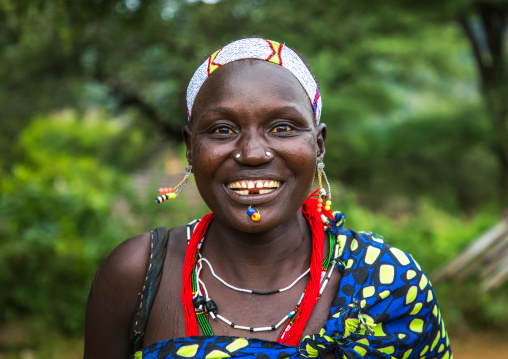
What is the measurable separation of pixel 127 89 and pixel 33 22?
2.38 metres

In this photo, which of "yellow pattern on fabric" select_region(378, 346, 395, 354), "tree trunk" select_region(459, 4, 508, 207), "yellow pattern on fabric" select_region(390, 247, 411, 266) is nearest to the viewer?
"yellow pattern on fabric" select_region(378, 346, 395, 354)

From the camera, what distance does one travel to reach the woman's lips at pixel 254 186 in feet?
5.42

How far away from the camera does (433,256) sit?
7.18 metres

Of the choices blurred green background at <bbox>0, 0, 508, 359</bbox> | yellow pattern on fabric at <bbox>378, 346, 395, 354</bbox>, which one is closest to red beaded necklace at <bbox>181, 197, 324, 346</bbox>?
yellow pattern on fabric at <bbox>378, 346, 395, 354</bbox>

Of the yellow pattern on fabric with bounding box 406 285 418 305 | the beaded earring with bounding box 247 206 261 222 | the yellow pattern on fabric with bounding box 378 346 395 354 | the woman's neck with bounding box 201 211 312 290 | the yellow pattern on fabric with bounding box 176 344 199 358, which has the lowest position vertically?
the yellow pattern on fabric with bounding box 378 346 395 354

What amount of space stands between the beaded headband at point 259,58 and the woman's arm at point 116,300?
1.73 ft

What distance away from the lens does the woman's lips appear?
65.0 inches

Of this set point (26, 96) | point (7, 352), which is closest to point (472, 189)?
point (26, 96)

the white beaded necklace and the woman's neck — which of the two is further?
the woman's neck

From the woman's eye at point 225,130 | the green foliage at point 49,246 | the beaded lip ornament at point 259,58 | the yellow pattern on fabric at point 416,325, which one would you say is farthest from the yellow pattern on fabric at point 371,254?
the green foliage at point 49,246

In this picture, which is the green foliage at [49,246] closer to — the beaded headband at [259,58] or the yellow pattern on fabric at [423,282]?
the beaded headband at [259,58]

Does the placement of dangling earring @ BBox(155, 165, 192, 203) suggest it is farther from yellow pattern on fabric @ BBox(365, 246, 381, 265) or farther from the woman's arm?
yellow pattern on fabric @ BBox(365, 246, 381, 265)

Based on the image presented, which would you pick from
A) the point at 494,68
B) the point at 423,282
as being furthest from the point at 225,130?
the point at 494,68

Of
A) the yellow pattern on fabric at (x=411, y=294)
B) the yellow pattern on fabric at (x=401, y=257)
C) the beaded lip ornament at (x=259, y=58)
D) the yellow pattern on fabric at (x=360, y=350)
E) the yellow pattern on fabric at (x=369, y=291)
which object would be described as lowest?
the yellow pattern on fabric at (x=360, y=350)
